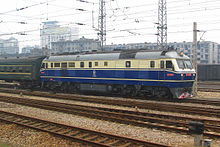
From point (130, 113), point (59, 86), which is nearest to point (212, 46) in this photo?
point (59, 86)

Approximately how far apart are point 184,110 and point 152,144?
6.74 m

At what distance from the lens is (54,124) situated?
38.6 ft

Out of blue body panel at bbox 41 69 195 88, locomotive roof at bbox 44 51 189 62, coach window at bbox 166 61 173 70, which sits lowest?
blue body panel at bbox 41 69 195 88

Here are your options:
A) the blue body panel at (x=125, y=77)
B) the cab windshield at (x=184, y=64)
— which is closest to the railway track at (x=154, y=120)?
the blue body panel at (x=125, y=77)

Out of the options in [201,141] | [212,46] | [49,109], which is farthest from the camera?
[212,46]

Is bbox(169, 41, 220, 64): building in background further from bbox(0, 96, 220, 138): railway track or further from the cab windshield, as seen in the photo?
bbox(0, 96, 220, 138): railway track

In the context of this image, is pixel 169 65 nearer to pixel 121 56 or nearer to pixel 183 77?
pixel 183 77

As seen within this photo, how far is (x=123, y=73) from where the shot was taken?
21.0 meters

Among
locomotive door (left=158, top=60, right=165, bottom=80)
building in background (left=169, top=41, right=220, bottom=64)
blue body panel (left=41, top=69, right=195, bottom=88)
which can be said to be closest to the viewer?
blue body panel (left=41, top=69, right=195, bottom=88)

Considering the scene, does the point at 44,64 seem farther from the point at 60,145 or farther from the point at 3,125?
the point at 60,145

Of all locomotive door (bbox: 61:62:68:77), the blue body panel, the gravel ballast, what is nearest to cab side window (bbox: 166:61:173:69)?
the blue body panel

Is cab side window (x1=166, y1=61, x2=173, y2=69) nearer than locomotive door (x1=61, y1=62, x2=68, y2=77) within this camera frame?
Yes

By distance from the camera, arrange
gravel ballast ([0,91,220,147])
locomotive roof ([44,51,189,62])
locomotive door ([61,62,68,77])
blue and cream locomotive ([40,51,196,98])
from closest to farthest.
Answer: gravel ballast ([0,91,220,147]) → blue and cream locomotive ([40,51,196,98]) → locomotive roof ([44,51,189,62]) → locomotive door ([61,62,68,77])

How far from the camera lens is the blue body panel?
60.5ft
